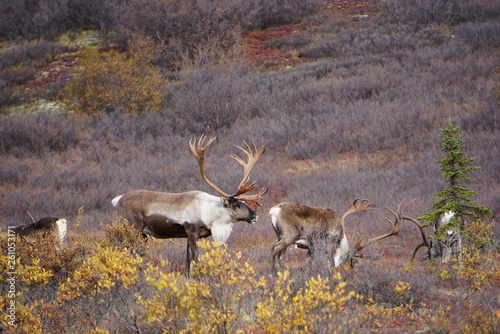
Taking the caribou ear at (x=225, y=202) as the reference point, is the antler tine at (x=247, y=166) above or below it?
above

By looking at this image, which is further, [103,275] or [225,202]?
[225,202]

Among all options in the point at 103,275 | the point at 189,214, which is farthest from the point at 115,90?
the point at 103,275

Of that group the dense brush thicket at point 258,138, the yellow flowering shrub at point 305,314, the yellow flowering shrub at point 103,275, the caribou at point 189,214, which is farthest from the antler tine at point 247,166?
the yellow flowering shrub at point 305,314

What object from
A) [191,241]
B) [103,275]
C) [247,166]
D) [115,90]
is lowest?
[115,90]

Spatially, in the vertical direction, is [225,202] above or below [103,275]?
below

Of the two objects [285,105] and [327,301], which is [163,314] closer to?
[327,301]

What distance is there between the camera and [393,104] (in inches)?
793

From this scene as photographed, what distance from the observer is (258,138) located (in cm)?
2009

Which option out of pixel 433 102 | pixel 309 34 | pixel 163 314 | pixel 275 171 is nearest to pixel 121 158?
pixel 275 171

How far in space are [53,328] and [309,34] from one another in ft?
106

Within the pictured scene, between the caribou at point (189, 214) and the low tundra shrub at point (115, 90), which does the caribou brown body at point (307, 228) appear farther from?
the low tundra shrub at point (115, 90)

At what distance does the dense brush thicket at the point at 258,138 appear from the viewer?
489 centimetres

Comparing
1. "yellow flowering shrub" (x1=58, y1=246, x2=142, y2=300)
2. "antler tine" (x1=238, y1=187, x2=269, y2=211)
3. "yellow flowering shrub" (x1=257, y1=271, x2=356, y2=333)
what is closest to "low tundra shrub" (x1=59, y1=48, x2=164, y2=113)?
"antler tine" (x1=238, y1=187, x2=269, y2=211)

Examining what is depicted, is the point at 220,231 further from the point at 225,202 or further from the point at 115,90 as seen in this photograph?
the point at 115,90
